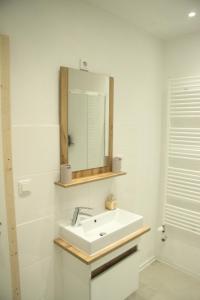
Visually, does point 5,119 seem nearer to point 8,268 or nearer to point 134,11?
point 8,268

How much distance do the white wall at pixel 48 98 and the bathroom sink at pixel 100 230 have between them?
0.12 metres

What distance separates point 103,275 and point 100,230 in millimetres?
364

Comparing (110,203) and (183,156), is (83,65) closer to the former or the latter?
(110,203)

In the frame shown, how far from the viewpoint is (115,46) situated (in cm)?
211

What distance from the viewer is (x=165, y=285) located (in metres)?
2.50

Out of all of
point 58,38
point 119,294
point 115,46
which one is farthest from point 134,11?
point 119,294

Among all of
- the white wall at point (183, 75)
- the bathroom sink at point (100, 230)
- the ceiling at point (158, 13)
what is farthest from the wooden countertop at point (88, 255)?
the ceiling at point (158, 13)

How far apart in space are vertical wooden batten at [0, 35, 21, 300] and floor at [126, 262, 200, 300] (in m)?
1.30

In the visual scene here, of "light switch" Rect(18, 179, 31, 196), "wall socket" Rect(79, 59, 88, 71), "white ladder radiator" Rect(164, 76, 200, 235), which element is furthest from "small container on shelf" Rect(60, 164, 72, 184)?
"white ladder radiator" Rect(164, 76, 200, 235)

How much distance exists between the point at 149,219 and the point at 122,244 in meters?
1.11

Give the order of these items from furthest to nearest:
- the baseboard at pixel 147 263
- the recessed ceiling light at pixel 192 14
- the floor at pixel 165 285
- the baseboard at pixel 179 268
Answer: the baseboard at pixel 147 263
the baseboard at pixel 179 268
the floor at pixel 165 285
the recessed ceiling light at pixel 192 14

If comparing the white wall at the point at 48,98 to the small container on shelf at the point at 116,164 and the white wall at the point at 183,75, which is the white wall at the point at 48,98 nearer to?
the small container on shelf at the point at 116,164

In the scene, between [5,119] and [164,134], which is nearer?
[5,119]

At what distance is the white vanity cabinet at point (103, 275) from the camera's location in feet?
5.48
